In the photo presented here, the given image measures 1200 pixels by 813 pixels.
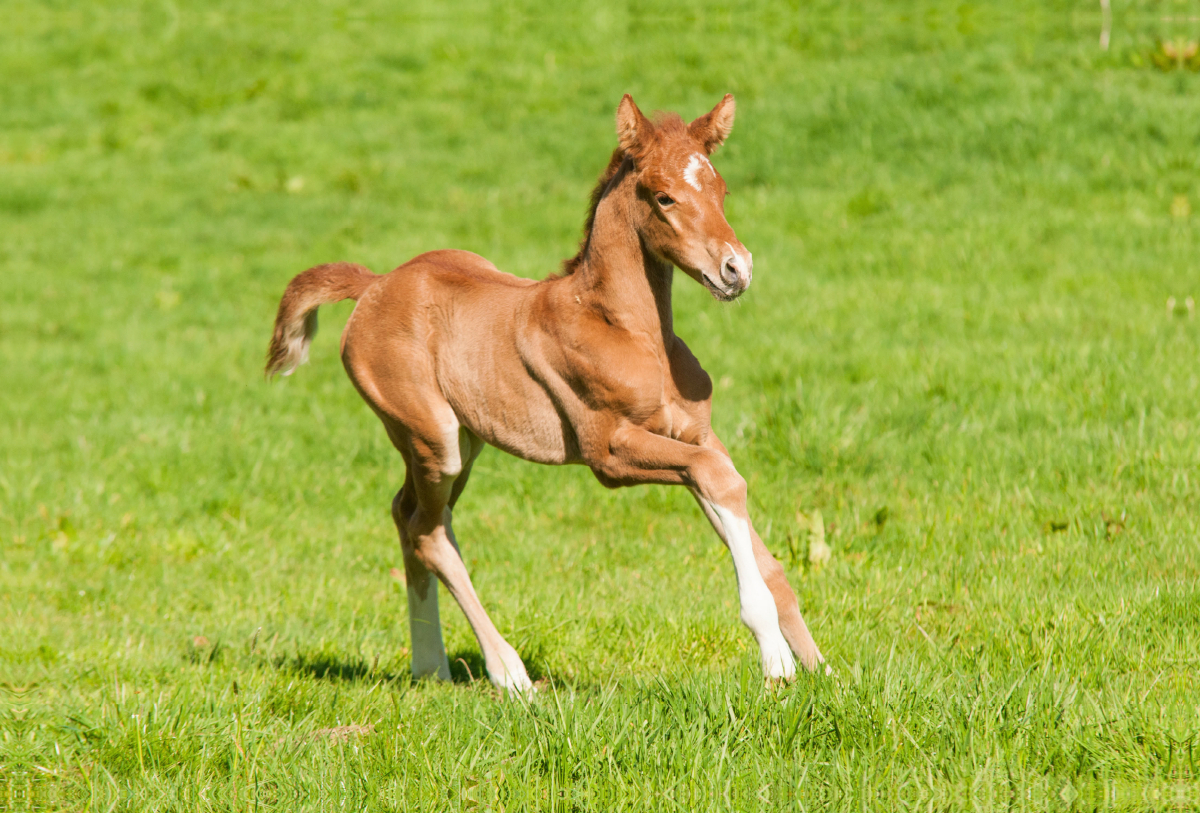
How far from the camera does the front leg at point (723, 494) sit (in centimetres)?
318

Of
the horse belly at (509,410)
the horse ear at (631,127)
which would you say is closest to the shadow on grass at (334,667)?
the horse belly at (509,410)

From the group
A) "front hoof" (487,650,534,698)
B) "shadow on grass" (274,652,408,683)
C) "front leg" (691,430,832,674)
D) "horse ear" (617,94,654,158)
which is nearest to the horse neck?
"horse ear" (617,94,654,158)

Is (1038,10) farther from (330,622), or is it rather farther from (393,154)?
(330,622)

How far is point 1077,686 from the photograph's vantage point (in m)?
3.26

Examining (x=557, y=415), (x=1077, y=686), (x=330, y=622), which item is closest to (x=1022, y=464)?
(x=1077, y=686)

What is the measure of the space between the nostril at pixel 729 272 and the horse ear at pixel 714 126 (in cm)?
55

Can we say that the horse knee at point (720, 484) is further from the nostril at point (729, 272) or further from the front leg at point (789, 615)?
the nostril at point (729, 272)

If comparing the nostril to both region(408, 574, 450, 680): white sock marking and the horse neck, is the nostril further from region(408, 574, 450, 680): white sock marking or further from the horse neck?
region(408, 574, 450, 680): white sock marking

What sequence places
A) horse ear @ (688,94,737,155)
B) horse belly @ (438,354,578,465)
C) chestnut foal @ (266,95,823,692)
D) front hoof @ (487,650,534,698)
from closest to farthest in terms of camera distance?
chestnut foal @ (266,95,823,692) < horse ear @ (688,94,737,155) < horse belly @ (438,354,578,465) < front hoof @ (487,650,534,698)

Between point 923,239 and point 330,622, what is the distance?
623cm

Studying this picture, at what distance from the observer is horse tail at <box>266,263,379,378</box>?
14.7ft

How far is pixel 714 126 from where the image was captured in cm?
362

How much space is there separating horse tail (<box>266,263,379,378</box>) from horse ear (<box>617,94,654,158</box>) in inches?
54.3

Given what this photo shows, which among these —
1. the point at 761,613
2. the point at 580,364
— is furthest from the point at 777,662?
the point at 580,364
